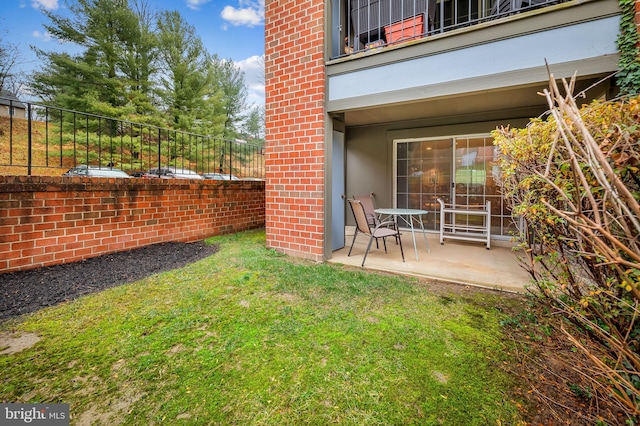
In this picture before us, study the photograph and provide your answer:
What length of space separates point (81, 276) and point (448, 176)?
20.9ft

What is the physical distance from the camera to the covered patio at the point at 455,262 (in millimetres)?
3066

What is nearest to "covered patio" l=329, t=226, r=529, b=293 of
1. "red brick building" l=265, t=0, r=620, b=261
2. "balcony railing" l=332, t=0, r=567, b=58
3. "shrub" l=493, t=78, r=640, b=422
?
"red brick building" l=265, t=0, r=620, b=261

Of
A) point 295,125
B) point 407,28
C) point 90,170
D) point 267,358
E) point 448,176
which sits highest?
point 407,28

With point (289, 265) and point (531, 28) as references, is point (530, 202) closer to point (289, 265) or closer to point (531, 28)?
point (531, 28)

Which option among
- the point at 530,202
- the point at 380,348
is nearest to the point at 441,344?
the point at 380,348

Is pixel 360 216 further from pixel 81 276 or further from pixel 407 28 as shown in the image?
pixel 81 276

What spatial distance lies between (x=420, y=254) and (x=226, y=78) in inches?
615

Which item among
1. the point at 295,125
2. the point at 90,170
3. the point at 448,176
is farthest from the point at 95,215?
the point at 448,176

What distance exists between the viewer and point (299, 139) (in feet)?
13.0

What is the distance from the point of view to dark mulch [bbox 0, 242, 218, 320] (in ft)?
7.74

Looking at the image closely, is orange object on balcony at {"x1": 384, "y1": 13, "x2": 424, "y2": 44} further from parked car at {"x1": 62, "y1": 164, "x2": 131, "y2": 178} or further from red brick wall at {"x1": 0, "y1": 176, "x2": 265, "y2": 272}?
parked car at {"x1": 62, "y1": 164, "x2": 131, "y2": 178}

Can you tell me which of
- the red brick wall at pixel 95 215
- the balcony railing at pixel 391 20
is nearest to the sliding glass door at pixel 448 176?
the balcony railing at pixel 391 20

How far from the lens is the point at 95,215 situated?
11.5 ft

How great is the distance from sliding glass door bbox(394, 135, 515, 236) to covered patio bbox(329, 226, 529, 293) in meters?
0.96
